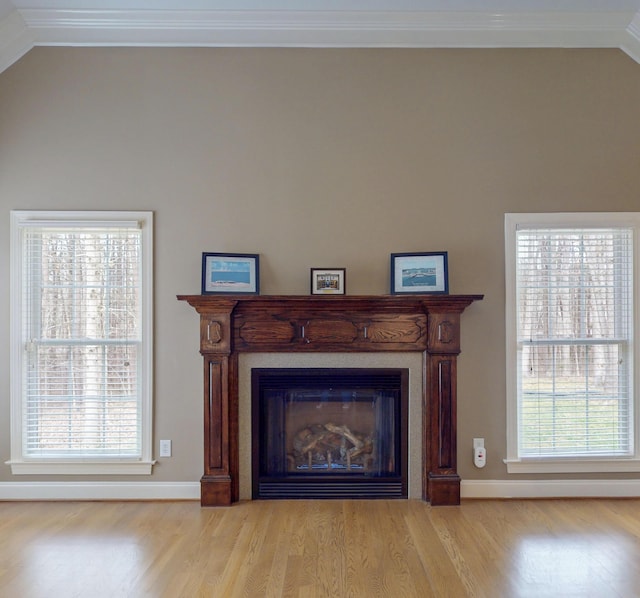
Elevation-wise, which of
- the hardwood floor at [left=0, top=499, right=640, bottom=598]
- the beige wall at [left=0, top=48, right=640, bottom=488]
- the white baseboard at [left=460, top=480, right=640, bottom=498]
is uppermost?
the beige wall at [left=0, top=48, right=640, bottom=488]

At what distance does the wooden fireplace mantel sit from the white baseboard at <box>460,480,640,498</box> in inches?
8.5

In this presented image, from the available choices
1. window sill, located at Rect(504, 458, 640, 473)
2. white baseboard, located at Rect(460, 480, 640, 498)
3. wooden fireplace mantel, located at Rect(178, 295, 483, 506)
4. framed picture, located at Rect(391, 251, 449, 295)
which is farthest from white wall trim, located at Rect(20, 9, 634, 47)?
white baseboard, located at Rect(460, 480, 640, 498)

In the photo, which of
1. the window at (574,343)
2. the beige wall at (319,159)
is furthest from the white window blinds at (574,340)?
the beige wall at (319,159)

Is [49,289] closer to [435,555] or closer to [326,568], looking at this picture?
[326,568]

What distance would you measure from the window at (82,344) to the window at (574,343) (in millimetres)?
2634

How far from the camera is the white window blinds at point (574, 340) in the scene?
357 cm

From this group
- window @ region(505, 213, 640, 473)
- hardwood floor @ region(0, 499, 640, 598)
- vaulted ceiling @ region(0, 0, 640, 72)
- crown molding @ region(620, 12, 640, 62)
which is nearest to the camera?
hardwood floor @ region(0, 499, 640, 598)

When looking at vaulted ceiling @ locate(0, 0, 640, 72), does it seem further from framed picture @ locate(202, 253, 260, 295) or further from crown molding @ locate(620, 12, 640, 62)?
framed picture @ locate(202, 253, 260, 295)

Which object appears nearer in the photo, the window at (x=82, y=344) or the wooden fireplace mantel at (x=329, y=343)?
the wooden fireplace mantel at (x=329, y=343)

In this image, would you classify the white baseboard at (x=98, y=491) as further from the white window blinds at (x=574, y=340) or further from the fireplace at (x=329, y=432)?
the white window blinds at (x=574, y=340)

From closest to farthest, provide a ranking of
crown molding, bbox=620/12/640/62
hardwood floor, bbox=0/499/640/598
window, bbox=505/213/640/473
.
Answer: hardwood floor, bbox=0/499/640/598
crown molding, bbox=620/12/640/62
window, bbox=505/213/640/473

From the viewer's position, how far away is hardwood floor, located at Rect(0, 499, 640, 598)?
240 cm

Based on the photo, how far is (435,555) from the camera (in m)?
2.69

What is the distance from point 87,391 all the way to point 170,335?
708 millimetres
